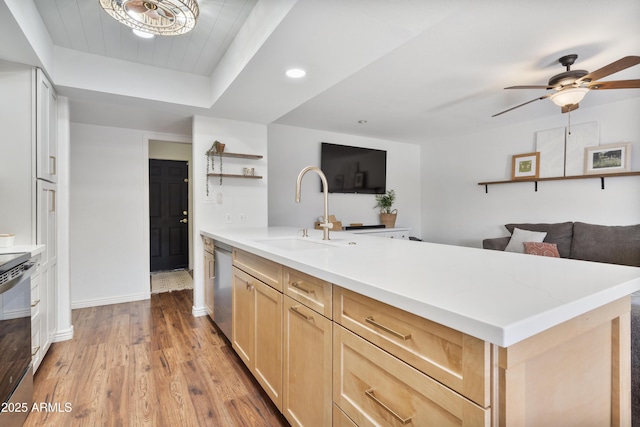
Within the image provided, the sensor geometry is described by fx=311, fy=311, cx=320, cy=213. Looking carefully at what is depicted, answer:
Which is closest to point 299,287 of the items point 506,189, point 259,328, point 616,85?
point 259,328

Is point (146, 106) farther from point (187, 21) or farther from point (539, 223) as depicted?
point (539, 223)

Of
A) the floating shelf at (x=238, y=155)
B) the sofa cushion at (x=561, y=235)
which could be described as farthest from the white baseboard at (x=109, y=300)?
the sofa cushion at (x=561, y=235)

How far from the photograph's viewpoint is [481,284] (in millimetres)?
871

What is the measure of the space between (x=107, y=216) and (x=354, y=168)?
131 inches

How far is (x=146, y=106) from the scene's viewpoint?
2.87 m

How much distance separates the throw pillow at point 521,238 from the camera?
3.75 m

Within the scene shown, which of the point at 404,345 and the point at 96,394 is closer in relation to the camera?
the point at 404,345

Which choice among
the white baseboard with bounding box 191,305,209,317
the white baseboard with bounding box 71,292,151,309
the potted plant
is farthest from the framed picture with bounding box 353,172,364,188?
the white baseboard with bounding box 71,292,151,309

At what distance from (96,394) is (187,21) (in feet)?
7.24

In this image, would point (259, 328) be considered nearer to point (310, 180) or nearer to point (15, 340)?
point (15, 340)

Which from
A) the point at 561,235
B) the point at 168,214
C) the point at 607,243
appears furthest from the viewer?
the point at 168,214

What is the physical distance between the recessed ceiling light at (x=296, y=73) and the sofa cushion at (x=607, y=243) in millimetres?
3605

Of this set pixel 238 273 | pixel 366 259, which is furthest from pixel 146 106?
pixel 366 259

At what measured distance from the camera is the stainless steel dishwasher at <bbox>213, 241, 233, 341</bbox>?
2.30 m
